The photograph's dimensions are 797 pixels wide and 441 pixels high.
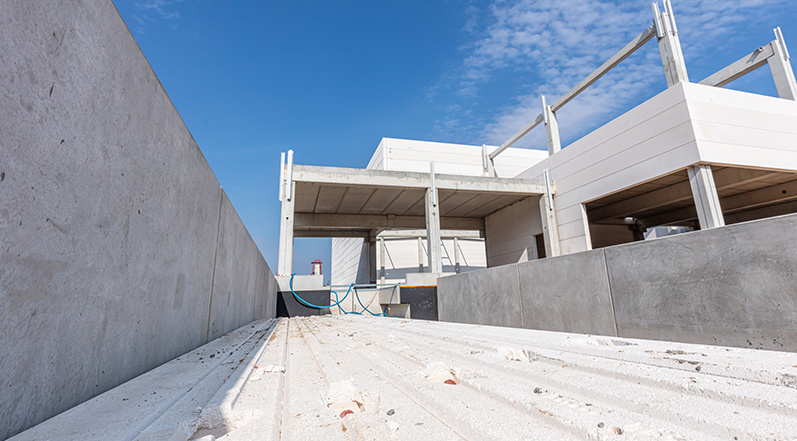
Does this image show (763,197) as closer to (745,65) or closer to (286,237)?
(745,65)

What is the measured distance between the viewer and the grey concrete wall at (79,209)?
119cm

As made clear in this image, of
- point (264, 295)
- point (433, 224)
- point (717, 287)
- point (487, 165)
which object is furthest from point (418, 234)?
point (717, 287)

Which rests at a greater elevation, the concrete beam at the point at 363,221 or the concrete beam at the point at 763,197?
the concrete beam at the point at 363,221

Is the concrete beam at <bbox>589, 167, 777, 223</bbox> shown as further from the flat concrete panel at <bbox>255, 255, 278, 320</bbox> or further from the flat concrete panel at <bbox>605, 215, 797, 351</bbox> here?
the flat concrete panel at <bbox>255, 255, 278, 320</bbox>

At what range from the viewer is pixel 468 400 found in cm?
143

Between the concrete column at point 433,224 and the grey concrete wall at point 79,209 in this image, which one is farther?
the concrete column at point 433,224

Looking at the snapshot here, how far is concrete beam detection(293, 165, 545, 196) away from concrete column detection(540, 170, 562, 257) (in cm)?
32

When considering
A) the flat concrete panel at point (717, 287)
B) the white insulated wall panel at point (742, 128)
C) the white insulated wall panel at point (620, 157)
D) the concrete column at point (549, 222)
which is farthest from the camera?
the concrete column at point (549, 222)

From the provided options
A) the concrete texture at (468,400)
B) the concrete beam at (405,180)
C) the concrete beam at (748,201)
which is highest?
the concrete beam at (405,180)

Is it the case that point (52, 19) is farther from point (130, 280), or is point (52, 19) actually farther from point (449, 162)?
point (449, 162)

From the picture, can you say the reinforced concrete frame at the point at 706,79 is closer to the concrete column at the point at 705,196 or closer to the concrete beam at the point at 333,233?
the concrete column at the point at 705,196

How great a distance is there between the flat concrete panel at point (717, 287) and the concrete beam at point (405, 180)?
9.99 meters

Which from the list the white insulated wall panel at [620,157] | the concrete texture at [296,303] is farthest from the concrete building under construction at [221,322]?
the white insulated wall panel at [620,157]

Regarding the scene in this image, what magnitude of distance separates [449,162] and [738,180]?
15.2 m
